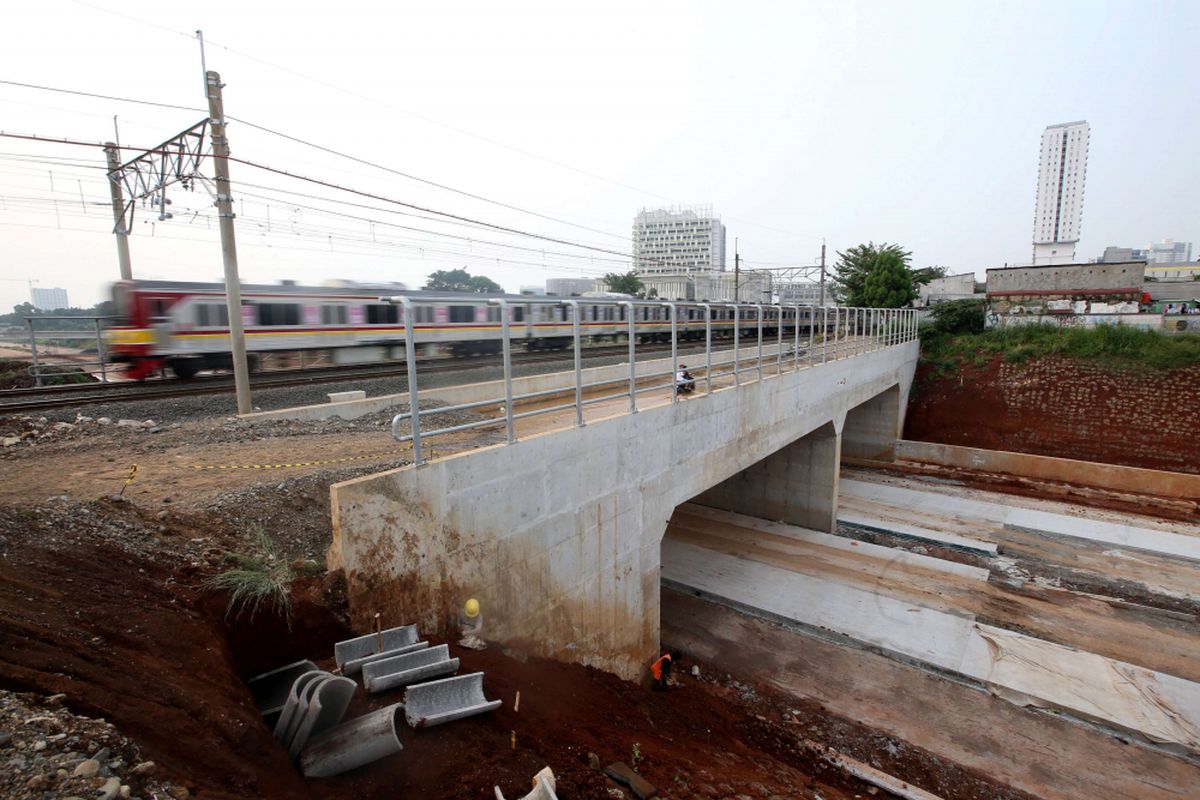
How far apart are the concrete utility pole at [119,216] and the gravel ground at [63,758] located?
46.1 feet

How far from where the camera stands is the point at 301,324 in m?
16.4

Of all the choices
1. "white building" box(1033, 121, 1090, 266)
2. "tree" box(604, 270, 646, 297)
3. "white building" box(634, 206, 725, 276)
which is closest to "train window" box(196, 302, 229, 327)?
"tree" box(604, 270, 646, 297)

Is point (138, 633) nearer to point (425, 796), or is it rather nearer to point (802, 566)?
point (425, 796)

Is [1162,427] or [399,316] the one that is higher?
[399,316]

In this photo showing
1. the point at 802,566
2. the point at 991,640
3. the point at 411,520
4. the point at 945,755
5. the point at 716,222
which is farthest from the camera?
the point at 716,222

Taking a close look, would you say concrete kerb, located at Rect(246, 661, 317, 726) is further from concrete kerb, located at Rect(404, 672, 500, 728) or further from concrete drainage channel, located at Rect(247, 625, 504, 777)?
concrete kerb, located at Rect(404, 672, 500, 728)

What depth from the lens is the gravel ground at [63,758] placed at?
2.22 m

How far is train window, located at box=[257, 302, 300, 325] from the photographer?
1561 cm

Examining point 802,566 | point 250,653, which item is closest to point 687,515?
point 802,566

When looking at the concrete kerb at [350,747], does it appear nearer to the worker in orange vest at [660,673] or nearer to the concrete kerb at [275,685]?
the concrete kerb at [275,685]

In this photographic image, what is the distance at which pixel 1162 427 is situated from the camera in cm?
2347

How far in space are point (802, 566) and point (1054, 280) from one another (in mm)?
36402

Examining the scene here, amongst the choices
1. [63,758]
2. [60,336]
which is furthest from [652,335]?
[63,758]

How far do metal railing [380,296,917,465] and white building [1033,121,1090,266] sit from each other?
398 ft
